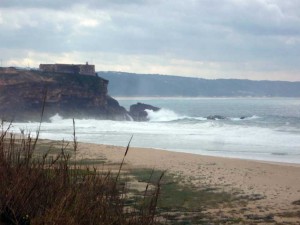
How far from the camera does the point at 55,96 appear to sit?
169 feet

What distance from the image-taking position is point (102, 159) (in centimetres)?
1764

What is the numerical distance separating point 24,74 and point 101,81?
9072mm

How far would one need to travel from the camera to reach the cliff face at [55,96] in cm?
4791

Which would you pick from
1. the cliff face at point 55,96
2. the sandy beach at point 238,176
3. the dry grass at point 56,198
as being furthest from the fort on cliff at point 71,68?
the dry grass at point 56,198

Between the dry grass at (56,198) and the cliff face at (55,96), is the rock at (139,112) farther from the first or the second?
the dry grass at (56,198)

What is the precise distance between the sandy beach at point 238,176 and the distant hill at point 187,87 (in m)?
112

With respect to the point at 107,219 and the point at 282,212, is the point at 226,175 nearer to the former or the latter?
the point at 282,212

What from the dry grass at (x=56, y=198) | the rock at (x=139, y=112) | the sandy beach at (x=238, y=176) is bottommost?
the sandy beach at (x=238, y=176)

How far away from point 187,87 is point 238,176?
15017 cm

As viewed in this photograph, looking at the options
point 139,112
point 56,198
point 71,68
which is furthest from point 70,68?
point 56,198

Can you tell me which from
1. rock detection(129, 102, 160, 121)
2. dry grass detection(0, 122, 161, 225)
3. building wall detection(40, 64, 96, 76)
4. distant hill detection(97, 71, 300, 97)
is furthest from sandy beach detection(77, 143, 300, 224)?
distant hill detection(97, 71, 300, 97)

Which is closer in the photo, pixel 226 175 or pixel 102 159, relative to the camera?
pixel 226 175

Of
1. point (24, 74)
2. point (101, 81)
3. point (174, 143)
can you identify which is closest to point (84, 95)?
point (101, 81)

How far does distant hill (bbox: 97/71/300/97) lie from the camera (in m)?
138
